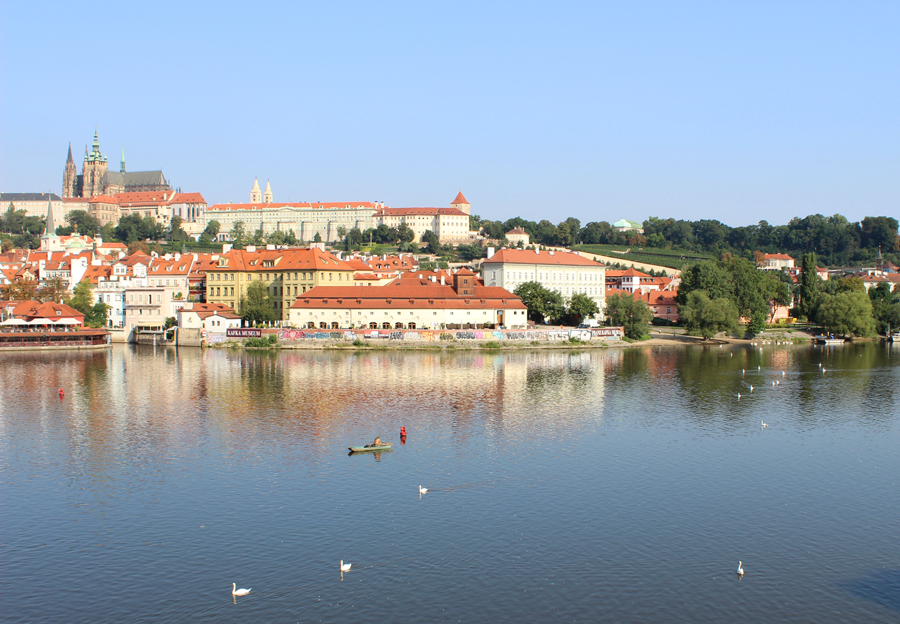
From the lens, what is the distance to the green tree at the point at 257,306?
65.2m

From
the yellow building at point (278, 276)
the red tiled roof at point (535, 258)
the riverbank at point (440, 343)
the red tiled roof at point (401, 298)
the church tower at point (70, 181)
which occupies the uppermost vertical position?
the church tower at point (70, 181)

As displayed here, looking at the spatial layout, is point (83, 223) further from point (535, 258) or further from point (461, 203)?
point (535, 258)

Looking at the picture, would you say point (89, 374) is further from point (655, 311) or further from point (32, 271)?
point (655, 311)

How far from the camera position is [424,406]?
1288 inches

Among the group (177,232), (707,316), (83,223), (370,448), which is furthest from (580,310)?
(83,223)

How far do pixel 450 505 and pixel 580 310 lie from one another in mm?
48783

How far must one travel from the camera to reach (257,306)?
65312 millimetres

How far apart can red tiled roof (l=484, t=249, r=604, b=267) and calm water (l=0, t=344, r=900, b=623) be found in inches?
1481

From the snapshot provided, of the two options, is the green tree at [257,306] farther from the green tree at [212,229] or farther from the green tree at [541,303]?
the green tree at [212,229]

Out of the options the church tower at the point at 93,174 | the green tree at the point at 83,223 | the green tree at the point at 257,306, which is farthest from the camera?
the church tower at the point at 93,174

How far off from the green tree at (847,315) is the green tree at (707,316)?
8648 mm

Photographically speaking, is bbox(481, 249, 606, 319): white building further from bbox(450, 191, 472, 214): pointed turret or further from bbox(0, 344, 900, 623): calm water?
bbox(450, 191, 472, 214): pointed turret

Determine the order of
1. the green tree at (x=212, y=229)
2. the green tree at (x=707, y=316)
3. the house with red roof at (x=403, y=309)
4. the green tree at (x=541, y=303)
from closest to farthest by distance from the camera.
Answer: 1. the house with red roof at (x=403, y=309)
2. the green tree at (x=707, y=316)
3. the green tree at (x=541, y=303)
4. the green tree at (x=212, y=229)

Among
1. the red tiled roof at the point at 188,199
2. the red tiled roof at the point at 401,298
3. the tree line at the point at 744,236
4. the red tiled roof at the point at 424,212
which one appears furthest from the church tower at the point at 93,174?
the red tiled roof at the point at 401,298
